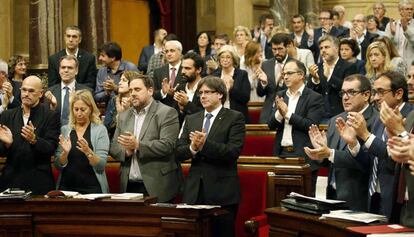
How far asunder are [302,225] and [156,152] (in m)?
1.61

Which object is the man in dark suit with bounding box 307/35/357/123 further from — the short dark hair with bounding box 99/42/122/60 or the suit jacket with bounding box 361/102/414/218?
the suit jacket with bounding box 361/102/414/218

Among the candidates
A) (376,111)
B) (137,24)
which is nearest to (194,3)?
(137,24)

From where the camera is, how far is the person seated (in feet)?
21.6

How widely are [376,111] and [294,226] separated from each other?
3.59 ft

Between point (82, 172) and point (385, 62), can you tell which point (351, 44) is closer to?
point (385, 62)

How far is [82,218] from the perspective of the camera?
20.0ft

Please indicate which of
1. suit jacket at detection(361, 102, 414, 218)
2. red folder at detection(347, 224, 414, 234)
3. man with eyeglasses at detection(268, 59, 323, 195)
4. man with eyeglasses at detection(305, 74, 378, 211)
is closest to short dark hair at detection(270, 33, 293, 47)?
man with eyeglasses at detection(268, 59, 323, 195)

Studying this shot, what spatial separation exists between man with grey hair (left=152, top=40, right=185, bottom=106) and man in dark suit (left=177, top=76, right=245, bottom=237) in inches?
67.1

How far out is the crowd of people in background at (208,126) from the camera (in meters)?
5.40

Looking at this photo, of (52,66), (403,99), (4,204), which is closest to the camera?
(403,99)

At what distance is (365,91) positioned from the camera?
5758mm

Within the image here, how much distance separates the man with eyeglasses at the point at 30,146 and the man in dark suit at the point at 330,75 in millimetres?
2940

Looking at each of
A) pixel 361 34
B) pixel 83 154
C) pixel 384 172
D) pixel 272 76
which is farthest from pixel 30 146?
pixel 361 34

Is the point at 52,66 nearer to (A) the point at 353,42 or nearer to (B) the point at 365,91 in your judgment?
(A) the point at 353,42
